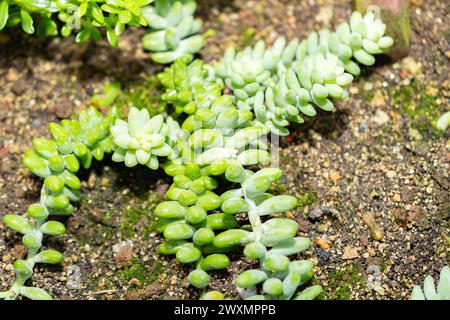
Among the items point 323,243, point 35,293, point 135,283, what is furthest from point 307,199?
point 35,293

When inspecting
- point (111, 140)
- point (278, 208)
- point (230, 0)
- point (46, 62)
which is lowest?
point (278, 208)

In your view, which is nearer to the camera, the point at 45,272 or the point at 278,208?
the point at 278,208

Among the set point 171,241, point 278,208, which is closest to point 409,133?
point 278,208

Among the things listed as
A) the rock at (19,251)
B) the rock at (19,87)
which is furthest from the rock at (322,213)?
the rock at (19,87)

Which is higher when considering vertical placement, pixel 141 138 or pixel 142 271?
pixel 141 138

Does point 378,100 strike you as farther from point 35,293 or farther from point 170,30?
point 35,293

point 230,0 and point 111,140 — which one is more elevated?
point 230,0

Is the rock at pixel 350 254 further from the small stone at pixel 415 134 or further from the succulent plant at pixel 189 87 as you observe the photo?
the succulent plant at pixel 189 87
